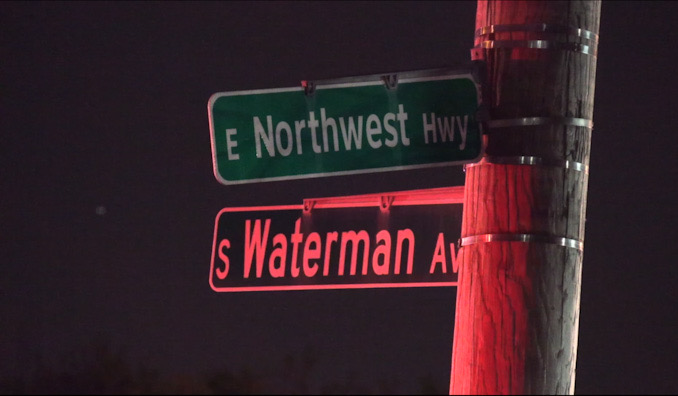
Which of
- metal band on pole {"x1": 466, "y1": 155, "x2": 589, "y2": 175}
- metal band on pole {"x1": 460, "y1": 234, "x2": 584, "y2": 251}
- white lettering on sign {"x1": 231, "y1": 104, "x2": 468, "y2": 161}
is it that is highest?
white lettering on sign {"x1": 231, "y1": 104, "x2": 468, "y2": 161}

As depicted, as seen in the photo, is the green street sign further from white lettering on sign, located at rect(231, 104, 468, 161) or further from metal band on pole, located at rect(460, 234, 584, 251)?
metal band on pole, located at rect(460, 234, 584, 251)

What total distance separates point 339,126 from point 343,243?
0.84 meters

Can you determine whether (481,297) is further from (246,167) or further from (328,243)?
(328,243)

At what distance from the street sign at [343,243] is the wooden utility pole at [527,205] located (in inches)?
28.1

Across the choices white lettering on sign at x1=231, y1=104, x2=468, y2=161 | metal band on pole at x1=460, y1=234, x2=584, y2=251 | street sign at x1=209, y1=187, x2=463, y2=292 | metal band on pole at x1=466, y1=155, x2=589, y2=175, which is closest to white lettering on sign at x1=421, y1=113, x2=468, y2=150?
white lettering on sign at x1=231, y1=104, x2=468, y2=161

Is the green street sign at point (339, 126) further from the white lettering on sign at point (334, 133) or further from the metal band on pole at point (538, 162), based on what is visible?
the metal band on pole at point (538, 162)

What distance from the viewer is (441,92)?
295cm

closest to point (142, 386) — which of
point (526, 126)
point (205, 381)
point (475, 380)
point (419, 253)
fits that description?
point (205, 381)

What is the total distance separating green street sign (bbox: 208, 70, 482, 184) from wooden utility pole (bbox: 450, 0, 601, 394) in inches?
5.2

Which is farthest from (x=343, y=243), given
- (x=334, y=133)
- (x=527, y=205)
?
(x=527, y=205)

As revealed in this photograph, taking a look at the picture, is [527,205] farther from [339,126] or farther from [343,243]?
[343,243]

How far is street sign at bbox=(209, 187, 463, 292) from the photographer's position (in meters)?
3.67

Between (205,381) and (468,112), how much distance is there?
51.8 inches

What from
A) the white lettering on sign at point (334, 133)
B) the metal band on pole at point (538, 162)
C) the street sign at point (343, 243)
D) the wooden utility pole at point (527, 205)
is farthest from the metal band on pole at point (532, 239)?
the street sign at point (343, 243)
